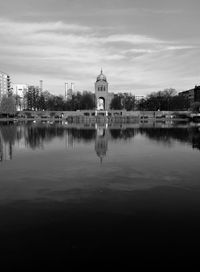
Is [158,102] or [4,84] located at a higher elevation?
[4,84]

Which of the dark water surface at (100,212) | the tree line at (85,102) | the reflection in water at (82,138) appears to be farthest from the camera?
the tree line at (85,102)

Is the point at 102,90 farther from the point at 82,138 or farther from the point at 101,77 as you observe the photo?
the point at 82,138

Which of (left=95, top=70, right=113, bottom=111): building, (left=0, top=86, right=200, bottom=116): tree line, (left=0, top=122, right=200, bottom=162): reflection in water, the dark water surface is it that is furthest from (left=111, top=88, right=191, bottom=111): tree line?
the dark water surface

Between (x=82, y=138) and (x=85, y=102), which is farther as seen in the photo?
(x=85, y=102)

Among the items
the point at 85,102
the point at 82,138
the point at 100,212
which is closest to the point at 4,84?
the point at 85,102

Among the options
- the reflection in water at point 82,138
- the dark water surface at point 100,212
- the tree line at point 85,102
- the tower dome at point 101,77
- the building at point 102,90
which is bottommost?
the dark water surface at point 100,212

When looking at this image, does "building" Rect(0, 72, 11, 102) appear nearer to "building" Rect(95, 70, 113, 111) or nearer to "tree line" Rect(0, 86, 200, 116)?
"tree line" Rect(0, 86, 200, 116)

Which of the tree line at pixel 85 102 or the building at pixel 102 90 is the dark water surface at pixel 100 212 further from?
the building at pixel 102 90

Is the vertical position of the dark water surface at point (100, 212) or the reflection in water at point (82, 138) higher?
the reflection in water at point (82, 138)

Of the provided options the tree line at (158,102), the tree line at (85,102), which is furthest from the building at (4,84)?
the tree line at (158,102)

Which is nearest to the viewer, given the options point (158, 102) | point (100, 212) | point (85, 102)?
point (100, 212)

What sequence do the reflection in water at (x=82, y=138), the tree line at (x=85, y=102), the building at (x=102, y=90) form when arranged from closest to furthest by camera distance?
the reflection in water at (x=82, y=138), the tree line at (x=85, y=102), the building at (x=102, y=90)

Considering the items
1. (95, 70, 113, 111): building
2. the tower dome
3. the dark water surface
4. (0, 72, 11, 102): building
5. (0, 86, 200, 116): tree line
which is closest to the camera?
the dark water surface

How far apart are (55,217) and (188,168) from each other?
922 cm
